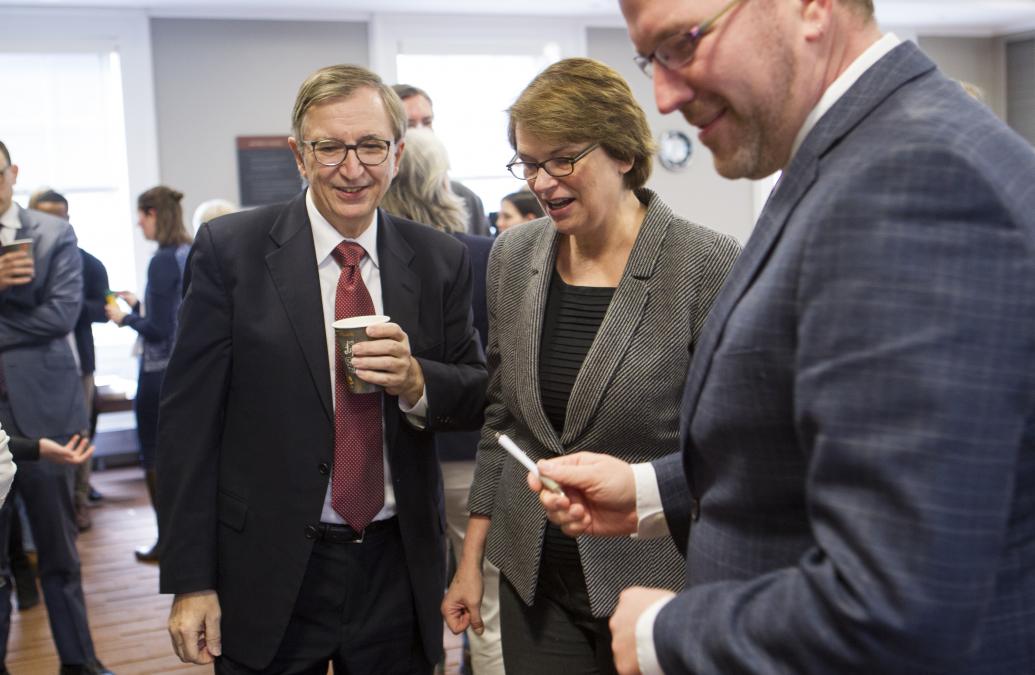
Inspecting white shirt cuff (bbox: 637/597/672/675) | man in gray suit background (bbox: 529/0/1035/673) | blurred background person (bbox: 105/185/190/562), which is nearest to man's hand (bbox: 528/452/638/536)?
man in gray suit background (bbox: 529/0/1035/673)

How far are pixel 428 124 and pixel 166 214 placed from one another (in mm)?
1697

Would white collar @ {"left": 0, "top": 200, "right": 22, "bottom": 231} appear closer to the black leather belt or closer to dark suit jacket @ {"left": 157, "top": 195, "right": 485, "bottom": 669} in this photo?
dark suit jacket @ {"left": 157, "top": 195, "right": 485, "bottom": 669}

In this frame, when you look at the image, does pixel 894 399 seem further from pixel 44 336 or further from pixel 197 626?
pixel 44 336

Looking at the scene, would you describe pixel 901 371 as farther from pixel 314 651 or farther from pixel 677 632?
pixel 314 651

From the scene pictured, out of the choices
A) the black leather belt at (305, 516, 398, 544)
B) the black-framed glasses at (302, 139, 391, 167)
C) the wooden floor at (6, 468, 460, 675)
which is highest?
the black-framed glasses at (302, 139, 391, 167)

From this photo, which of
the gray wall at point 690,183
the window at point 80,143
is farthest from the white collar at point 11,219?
the gray wall at point 690,183

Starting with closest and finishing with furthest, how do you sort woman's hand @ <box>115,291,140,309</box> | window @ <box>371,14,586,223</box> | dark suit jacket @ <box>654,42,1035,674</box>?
dark suit jacket @ <box>654,42,1035,674</box>, woman's hand @ <box>115,291,140,309</box>, window @ <box>371,14,586,223</box>

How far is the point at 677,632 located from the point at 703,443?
0.62 ft

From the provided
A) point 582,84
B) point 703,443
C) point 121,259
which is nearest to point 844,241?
point 703,443

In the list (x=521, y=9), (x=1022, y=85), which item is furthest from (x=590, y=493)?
(x=1022, y=85)

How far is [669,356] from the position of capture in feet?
5.78

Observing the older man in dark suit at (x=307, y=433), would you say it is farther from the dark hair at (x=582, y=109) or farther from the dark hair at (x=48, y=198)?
the dark hair at (x=48, y=198)

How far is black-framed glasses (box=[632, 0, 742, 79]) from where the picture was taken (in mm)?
926

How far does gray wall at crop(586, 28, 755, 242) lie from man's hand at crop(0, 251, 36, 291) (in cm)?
614
